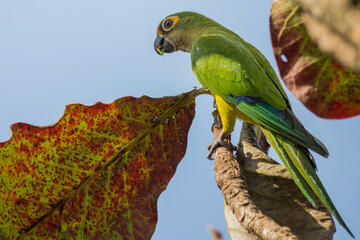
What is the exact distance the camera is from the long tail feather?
6.30 ft

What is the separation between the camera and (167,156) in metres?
2.60

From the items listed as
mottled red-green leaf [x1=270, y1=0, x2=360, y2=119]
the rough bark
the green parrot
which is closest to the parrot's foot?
the green parrot

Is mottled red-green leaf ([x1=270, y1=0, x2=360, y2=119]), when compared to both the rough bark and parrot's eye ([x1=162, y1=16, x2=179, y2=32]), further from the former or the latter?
parrot's eye ([x1=162, y1=16, x2=179, y2=32])

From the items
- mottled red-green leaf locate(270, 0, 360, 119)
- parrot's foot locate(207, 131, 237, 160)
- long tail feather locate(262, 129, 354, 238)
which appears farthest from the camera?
parrot's foot locate(207, 131, 237, 160)

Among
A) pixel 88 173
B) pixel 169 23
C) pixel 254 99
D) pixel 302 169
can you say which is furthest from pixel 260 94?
pixel 169 23

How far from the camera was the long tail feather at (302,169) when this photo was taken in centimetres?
192

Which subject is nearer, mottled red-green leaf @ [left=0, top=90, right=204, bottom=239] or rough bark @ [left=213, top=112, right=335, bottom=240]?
rough bark @ [left=213, top=112, right=335, bottom=240]

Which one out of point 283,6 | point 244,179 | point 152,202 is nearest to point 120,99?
point 152,202

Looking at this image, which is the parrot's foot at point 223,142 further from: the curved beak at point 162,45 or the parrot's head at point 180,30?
the curved beak at point 162,45

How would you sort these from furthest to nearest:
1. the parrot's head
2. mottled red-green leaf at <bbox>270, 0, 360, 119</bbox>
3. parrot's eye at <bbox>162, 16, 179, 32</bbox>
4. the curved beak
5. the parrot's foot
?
the curved beak
parrot's eye at <bbox>162, 16, 179, 32</bbox>
the parrot's head
the parrot's foot
mottled red-green leaf at <bbox>270, 0, 360, 119</bbox>

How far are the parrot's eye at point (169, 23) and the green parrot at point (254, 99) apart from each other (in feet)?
1.46

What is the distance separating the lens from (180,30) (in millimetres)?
4117

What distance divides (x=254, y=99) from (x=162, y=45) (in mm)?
1715

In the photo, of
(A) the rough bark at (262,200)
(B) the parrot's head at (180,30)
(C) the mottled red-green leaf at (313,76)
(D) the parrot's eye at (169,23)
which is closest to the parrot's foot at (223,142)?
(A) the rough bark at (262,200)
